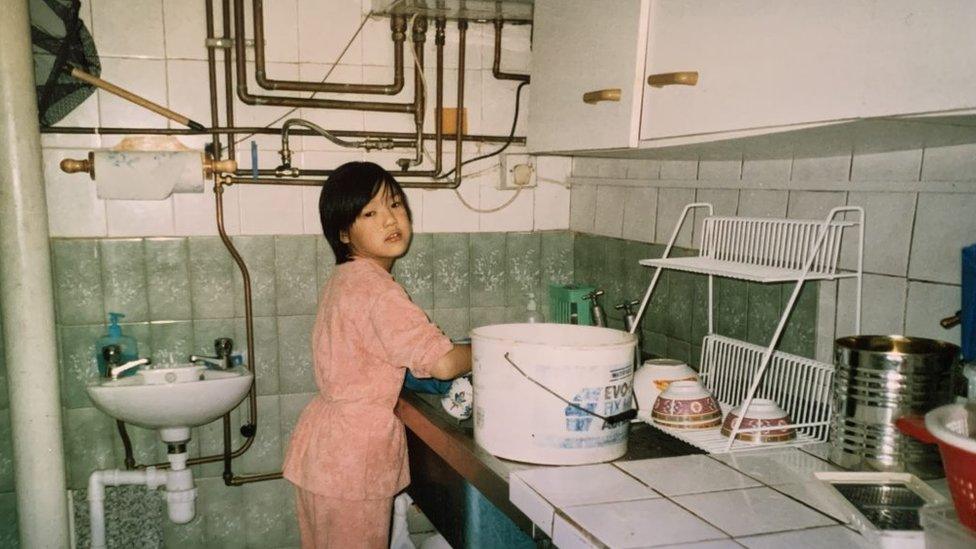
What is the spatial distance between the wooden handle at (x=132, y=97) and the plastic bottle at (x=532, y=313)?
1122 mm

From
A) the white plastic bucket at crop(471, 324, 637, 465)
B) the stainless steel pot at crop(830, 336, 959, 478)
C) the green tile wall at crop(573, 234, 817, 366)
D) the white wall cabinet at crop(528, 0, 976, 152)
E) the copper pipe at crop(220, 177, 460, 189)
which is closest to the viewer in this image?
the white wall cabinet at crop(528, 0, 976, 152)

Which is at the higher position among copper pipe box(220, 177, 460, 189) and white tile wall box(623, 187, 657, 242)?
copper pipe box(220, 177, 460, 189)

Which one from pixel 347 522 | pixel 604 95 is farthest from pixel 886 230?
pixel 347 522

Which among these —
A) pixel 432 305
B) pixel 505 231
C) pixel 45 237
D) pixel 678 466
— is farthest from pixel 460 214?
pixel 678 466

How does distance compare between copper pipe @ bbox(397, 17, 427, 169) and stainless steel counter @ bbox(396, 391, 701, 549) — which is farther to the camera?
Answer: copper pipe @ bbox(397, 17, 427, 169)

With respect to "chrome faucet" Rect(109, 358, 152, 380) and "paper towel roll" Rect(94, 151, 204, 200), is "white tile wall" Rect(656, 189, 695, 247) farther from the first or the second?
"chrome faucet" Rect(109, 358, 152, 380)

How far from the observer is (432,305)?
2330 millimetres

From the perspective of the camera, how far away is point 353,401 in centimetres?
163

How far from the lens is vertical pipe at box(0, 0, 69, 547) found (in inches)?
67.9

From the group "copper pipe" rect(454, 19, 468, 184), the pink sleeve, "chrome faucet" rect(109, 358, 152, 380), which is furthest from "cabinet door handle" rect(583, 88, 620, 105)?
"chrome faucet" rect(109, 358, 152, 380)

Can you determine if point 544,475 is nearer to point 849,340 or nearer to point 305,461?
point 849,340

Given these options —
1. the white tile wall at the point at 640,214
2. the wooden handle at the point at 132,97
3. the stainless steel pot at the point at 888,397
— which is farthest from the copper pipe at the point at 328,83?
the stainless steel pot at the point at 888,397

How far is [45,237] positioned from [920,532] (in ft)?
6.54

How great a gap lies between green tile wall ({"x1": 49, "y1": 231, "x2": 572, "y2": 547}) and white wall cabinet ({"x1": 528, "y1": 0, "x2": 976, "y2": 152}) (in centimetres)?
68
